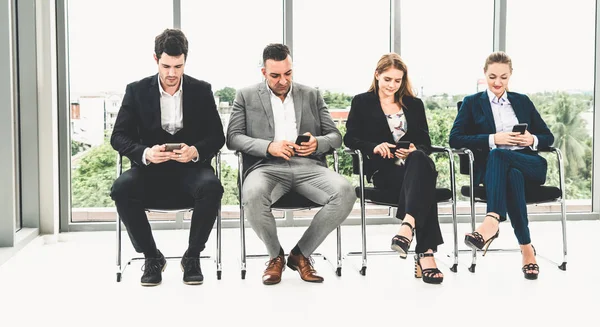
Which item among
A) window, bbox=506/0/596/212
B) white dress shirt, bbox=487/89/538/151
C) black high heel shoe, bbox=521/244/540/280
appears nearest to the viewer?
black high heel shoe, bbox=521/244/540/280

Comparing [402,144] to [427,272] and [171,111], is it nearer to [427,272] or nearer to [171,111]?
[427,272]

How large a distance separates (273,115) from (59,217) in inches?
79.3

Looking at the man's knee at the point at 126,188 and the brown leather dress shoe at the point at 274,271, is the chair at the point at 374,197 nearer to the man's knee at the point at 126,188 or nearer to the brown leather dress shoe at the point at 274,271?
the brown leather dress shoe at the point at 274,271

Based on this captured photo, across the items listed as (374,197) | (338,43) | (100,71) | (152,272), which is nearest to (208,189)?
(152,272)

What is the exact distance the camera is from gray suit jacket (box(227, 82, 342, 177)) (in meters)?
3.80

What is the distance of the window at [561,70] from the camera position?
525 cm

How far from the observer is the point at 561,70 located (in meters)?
5.32

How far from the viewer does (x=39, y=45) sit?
4.59m

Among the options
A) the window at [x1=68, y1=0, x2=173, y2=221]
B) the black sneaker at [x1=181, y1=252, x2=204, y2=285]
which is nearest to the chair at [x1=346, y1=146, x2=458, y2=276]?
the black sneaker at [x1=181, y1=252, x2=204, y2=285]

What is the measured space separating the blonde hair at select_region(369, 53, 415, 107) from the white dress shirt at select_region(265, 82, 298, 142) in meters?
0.54

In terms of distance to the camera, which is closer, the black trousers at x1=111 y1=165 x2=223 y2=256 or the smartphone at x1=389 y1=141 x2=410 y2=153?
the black trousers at x1=111 y1=165 x2=223 y2=256

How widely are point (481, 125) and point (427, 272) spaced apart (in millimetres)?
1049

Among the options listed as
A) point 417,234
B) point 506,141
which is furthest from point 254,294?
point 506,141

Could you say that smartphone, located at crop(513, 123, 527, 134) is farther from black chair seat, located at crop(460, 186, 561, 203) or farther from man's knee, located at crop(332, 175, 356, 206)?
man's knee, located at crop(332, 175, 356, 206)
